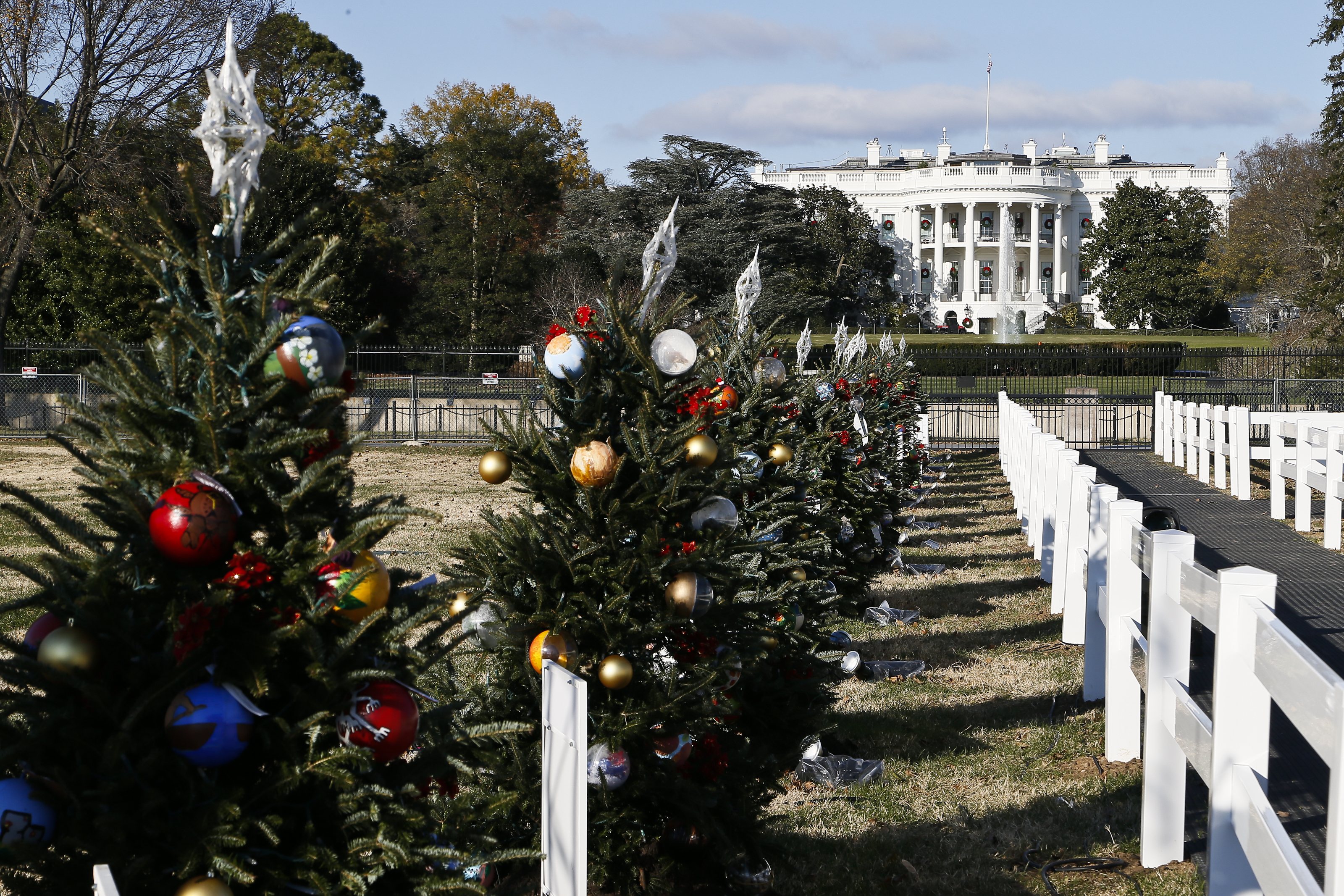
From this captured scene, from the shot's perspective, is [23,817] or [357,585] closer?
[23,817]

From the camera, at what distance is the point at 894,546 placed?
1098 cm

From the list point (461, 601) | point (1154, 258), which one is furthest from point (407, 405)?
point (1154, 258)

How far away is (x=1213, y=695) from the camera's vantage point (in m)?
4.64

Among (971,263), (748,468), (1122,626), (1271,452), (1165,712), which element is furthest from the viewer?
(971,263)

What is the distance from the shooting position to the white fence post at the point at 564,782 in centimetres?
280

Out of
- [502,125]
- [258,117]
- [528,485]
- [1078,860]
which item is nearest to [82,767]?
[258,117]

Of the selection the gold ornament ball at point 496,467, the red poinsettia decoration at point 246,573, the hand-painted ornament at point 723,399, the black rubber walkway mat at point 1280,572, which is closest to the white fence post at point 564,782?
the red poinsettia decoration at point 246,573

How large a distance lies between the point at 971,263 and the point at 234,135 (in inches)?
3565

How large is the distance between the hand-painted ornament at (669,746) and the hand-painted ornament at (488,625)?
0.61m

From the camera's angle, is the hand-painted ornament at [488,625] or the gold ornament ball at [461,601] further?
the hand-painted ornament at [488,625]

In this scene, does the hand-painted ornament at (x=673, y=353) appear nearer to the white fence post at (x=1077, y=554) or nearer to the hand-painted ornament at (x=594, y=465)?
the hand-painted ornament at (x=594, y=465)

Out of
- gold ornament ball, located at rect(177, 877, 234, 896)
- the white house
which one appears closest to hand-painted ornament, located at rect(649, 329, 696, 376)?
gold ornament ball, located at rect(177, 877, 234, 896)

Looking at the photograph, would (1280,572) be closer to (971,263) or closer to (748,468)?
(748,468)

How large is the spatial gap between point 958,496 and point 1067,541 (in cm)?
981
